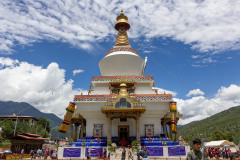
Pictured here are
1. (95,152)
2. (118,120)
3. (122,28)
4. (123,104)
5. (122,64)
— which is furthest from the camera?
(122,28)

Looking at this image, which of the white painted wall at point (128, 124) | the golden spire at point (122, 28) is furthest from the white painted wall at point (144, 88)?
the golden spire at point (122, 28)

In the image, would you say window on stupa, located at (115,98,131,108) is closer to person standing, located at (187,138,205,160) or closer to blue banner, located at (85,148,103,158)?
blue banner, located at (85,148,103,158)

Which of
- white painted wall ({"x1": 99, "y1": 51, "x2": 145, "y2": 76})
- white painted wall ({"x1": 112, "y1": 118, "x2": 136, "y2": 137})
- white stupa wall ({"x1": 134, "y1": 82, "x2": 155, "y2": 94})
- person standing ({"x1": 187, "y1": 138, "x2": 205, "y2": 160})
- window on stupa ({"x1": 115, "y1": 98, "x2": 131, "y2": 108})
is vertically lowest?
person standing ({"x1": 187, "y1": 138, "x2": 205, "y2": 160})

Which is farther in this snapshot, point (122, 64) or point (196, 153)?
point (122, 64)

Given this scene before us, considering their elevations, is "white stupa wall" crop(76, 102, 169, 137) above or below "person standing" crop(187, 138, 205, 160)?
above

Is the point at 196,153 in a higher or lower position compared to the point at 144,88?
lower

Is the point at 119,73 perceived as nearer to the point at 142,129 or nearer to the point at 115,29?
the point at 142,129

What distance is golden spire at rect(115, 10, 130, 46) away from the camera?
27.3 m

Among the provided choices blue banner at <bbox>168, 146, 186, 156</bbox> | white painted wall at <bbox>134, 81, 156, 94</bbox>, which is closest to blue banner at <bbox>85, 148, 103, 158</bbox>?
A: blue banner at <bbox>168, 146, 186, 156</bbox>

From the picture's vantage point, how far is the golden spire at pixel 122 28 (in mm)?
27327

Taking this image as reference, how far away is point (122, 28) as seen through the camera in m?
28.8


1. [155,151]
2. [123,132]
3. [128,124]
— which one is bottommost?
[155,151]

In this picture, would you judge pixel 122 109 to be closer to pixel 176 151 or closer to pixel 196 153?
pixel 176 151

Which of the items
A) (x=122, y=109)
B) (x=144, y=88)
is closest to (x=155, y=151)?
(x=122, y=109)
